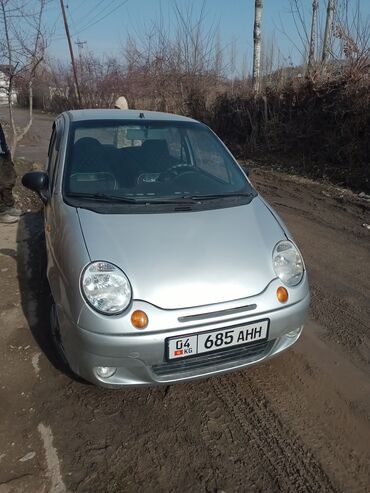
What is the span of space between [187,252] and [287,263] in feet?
2.17

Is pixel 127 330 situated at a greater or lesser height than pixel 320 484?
greater

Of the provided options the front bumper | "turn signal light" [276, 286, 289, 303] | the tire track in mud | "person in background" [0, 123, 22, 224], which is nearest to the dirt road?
the tire track in mud

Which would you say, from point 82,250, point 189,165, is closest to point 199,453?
point 82,250

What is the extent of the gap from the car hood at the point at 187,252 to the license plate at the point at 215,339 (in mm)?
169

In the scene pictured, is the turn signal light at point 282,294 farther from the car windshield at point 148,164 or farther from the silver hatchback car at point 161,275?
the car windshield at point 148,164

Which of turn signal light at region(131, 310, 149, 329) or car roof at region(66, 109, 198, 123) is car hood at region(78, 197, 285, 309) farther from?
car roof at region(66, 109, 198, 123)

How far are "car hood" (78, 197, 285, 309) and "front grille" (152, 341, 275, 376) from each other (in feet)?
1.03

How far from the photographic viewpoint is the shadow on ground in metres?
3.15

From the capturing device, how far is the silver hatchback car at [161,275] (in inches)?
85.9

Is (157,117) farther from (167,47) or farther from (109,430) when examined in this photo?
(167,47)

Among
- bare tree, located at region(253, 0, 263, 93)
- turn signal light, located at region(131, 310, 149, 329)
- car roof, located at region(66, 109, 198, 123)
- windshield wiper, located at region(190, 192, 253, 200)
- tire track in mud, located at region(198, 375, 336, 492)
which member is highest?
bare tree, located at region(253, 0, 263, 93)

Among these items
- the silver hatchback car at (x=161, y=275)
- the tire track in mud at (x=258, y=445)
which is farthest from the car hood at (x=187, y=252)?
the tire track in mud at (x=258, y=445)

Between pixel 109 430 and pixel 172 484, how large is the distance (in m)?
0.50

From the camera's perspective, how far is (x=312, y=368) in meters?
2.83
